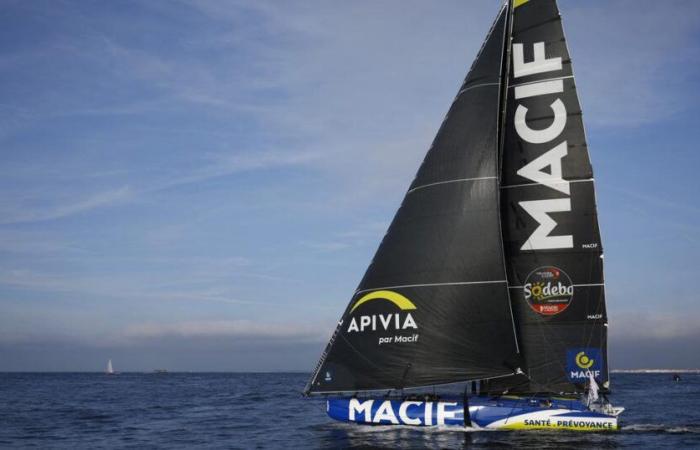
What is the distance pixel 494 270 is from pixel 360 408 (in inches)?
276

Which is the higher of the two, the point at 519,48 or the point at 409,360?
the point at 519,48

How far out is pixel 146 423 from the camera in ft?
121

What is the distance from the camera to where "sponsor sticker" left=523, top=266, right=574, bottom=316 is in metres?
26.3

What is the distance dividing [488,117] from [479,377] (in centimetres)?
949

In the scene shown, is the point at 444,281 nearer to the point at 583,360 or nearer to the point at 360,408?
the point at 360,408

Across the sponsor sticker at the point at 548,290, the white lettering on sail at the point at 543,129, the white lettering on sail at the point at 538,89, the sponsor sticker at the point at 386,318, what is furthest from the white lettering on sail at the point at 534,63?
the sponsor sticker at the point at 386,318

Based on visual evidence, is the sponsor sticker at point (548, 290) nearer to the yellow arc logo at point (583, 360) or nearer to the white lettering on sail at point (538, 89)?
the yellow arc logo at point (583, 360)

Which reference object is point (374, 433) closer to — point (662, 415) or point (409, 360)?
point (409, 360)

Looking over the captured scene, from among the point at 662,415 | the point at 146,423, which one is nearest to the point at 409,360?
the point at 146,423

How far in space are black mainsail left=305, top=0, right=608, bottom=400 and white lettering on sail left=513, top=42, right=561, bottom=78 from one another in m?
0.04

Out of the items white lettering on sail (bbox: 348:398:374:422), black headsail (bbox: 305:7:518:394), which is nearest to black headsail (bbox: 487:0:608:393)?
black headsail (bbox: 305:7:518:394)

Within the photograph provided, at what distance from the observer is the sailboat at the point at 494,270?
25.7 m

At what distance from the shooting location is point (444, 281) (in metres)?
25.9

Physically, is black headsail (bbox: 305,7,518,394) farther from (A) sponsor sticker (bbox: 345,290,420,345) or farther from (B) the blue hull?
(B) the blue hull
